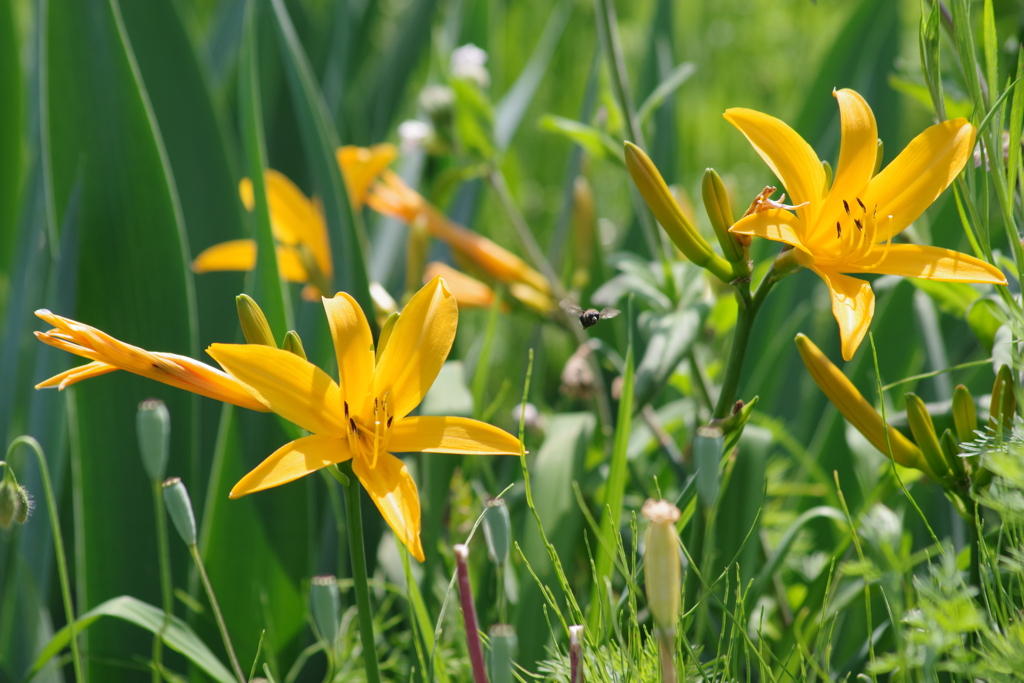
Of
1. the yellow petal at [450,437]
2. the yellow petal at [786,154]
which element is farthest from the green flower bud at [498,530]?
the yellow petal at [786,154]

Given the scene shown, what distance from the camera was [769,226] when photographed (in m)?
0.40

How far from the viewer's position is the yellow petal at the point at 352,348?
401mm

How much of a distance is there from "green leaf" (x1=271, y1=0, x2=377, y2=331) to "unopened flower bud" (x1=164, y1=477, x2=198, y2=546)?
0.39 metres

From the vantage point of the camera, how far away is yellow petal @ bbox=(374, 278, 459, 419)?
414mm

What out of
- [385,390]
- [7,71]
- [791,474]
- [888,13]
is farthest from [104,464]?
[888,13]

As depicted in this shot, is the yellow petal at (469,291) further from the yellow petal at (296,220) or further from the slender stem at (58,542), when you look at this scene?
the slender stem at (58,542)

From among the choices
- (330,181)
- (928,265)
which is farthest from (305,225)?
(928,265)

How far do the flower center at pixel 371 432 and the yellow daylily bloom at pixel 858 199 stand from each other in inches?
8.4

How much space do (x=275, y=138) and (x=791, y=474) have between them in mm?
935

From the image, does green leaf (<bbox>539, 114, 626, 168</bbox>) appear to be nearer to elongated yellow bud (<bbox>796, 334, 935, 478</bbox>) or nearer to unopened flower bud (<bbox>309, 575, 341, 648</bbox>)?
elongated yellow bud (<bbox>796, 334, 935, 478</bbox>)

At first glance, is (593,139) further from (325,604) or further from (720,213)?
(325,604)

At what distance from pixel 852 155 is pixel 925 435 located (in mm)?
167

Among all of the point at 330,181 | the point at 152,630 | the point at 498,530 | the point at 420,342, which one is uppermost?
the point at 330,181

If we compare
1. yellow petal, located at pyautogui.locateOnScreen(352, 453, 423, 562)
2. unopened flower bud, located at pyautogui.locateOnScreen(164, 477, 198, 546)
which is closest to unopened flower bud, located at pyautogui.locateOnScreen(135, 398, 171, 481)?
unopened flower bud, located at pyautogui.locateOnScreen(164, 477, 198, 546)
